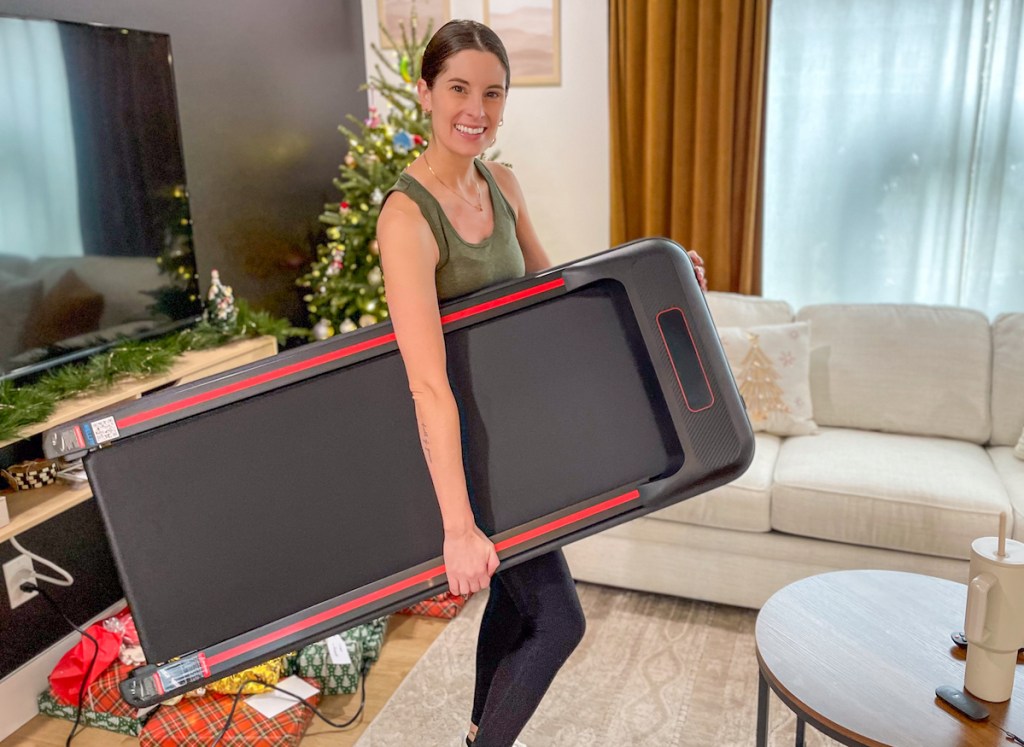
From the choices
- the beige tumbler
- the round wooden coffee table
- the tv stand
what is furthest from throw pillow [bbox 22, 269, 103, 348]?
the beige tumbler

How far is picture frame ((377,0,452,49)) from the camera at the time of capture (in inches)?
144

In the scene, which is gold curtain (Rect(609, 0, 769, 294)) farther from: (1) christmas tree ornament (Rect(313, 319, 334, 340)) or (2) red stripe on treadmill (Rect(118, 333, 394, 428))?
(2) red stripe on treadmill (Rect(118, 333, 394, 428))

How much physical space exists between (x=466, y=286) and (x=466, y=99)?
300 mm

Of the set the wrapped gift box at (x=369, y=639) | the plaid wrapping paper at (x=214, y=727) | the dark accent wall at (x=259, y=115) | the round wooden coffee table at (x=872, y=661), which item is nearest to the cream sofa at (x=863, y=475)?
the round wooden coffee table at (x=872, y=661)

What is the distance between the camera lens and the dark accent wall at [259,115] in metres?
2.86

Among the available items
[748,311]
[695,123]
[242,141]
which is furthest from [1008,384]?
[242,141]

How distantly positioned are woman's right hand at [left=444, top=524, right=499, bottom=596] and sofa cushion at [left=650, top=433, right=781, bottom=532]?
3.77ft

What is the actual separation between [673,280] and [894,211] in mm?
2164

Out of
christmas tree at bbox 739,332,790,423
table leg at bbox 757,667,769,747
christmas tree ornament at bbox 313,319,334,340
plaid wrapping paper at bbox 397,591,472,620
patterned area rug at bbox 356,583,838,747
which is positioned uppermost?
christmas tree ornament at bbox 313,319,334,340

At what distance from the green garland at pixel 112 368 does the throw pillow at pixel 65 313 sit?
8 cm

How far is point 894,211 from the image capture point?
321 cm

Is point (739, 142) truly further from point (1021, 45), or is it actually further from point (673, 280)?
point (673, 280)

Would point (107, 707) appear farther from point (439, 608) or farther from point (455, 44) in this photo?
point (455, 44)

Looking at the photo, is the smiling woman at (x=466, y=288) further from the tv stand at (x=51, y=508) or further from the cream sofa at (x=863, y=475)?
the cream sofa at (x=863, y=475)
